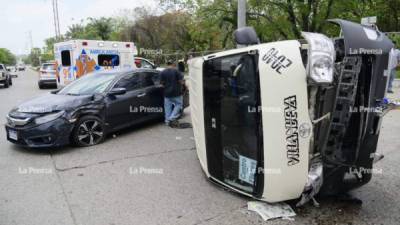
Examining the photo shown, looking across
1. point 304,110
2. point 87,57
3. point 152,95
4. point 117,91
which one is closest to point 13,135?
point 117,91

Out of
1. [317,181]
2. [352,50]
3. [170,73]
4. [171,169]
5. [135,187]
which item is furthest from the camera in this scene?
[170,73]

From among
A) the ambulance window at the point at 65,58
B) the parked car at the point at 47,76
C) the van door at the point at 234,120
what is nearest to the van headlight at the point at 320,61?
the van door at the point at 234,120

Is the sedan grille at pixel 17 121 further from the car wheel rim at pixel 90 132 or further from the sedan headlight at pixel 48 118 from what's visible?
the car wheel rim at pixel 90 132

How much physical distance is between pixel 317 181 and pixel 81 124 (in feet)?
14.8

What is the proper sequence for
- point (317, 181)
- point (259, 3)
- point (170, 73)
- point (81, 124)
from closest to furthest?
point (317, 181) → point (81, 124) → point (170, 73) → point (259, 3)

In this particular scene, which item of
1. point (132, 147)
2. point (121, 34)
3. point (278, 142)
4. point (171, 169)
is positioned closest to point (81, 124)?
point (132, 147)

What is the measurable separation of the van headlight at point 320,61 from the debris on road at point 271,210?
1530 millimetres

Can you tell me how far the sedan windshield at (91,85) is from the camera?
6.59m

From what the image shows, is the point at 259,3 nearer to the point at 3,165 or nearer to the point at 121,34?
the point at 3,165

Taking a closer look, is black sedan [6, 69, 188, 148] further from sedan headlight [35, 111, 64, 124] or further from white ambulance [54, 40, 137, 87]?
white ambulance [54, 40, 137, 87]

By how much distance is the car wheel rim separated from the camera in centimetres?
603

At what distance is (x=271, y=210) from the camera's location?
348 cm

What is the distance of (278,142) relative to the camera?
10.3ft

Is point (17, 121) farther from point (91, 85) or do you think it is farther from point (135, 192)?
point (135, 192)
